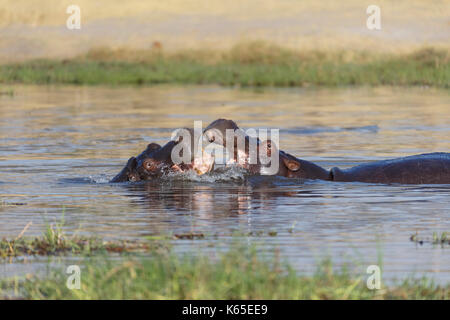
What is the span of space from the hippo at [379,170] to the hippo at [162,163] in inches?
18.7

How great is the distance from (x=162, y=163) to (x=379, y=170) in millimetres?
2350

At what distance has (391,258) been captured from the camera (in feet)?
22.6

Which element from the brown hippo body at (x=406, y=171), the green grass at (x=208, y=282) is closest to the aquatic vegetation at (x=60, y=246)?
the green grass at (x=208, y=282)

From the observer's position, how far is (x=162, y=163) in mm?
10555

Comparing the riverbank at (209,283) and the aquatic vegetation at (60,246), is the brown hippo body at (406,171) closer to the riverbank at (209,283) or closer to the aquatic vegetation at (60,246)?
the aquatic vegetation at (60,246)

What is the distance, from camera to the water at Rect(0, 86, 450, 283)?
737 cm

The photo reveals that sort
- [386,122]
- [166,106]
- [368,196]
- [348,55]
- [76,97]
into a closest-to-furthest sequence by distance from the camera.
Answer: [368,196] → [386,122] → [166,106] → [76,97] → [348,55]

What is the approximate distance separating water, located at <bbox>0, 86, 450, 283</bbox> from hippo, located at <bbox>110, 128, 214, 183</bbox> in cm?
15

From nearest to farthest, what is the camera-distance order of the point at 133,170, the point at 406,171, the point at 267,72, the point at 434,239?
the point at 434,239
the point at 406,171
the point at 133,170
the point at 267,72

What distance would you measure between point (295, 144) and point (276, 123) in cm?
478

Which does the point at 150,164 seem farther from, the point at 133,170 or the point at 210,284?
the point at 210,284

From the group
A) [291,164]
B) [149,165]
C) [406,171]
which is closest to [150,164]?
[149,165]

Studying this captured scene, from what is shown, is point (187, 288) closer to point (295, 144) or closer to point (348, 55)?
point (295, 144)
